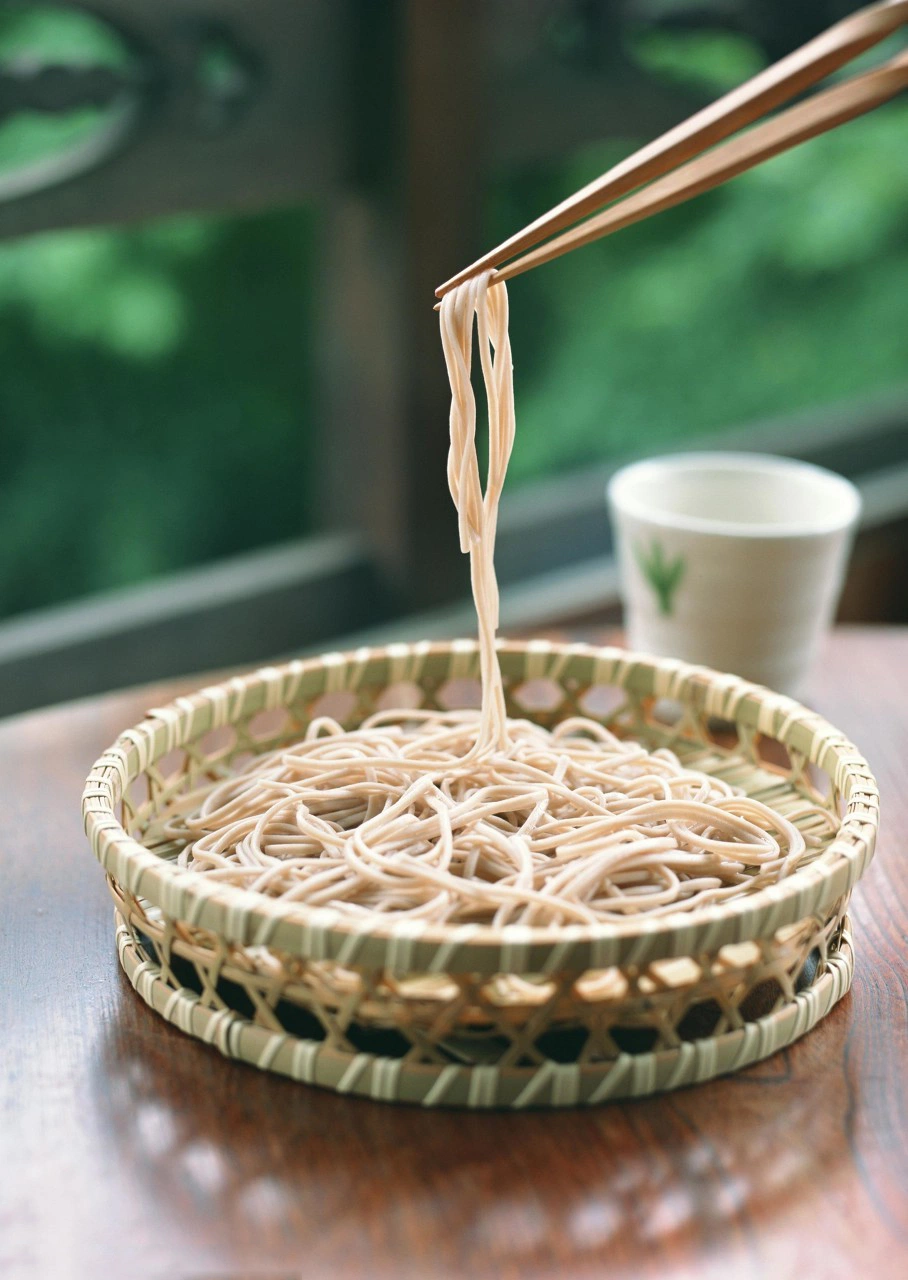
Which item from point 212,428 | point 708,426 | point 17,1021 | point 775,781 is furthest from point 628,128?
point 17,1021

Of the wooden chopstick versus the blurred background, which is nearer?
the wooden chopstick

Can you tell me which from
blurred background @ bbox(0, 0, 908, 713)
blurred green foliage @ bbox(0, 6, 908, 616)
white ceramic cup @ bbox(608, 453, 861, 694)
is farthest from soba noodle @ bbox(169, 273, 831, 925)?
blurred green foliage @ bbox(0, 6, 908, 616)

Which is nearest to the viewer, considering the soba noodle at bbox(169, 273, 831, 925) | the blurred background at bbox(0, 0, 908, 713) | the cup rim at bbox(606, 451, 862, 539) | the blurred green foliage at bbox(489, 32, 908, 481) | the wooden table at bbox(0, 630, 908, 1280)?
the wooden table at bbox(0, 630, 908, 1280)

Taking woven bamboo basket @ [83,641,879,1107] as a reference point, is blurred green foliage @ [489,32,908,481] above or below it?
below

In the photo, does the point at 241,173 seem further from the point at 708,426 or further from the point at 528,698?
the point at 708,426

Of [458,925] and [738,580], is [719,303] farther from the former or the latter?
[458,925]

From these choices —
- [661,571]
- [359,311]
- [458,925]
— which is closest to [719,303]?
[359,311]

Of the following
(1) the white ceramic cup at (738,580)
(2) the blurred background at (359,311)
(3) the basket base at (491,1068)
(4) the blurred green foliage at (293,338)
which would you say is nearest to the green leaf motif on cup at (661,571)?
(1) the white ceramic cup at (738,580)

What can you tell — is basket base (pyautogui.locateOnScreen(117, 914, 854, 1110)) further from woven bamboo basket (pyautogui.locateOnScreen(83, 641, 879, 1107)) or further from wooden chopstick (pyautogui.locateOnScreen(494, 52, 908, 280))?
wooden chopstick (pyautogui.locateOnScreen(494, 52, 908, 280))
